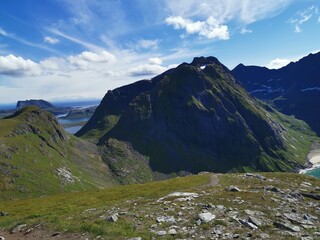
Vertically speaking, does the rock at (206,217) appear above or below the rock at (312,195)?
above

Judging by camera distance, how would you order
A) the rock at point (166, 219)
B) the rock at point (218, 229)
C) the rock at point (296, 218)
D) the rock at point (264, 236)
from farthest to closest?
the rock at point (296, 218) < the rock at point (166, 219) < the rock at point (218, 229) < the rock at point (264, 236)

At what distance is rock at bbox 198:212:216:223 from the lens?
98.4 feet

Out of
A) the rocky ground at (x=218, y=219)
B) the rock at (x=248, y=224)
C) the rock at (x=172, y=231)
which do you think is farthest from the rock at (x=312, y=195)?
the rock at (x=172, y=231)

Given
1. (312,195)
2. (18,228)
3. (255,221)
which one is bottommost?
A: (312,195)

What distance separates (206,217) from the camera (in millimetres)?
30656

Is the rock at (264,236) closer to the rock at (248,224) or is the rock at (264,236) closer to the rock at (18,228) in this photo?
the rock at (248,224)

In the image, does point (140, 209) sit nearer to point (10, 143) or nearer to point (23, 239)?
point (23, 239)

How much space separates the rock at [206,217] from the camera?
30.0 meters

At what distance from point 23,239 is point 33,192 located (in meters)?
134

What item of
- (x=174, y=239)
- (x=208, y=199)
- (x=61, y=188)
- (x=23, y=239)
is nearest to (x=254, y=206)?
(x=208, y=199)

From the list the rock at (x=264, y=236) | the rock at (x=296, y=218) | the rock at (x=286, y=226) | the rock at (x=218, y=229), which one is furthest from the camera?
the rock at (x=296, y=218)

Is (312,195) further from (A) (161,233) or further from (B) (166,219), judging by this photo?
(A) (161,233)

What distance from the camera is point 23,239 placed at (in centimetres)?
2978

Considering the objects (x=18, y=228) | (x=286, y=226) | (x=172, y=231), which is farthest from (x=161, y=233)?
(x=18, y=228)
